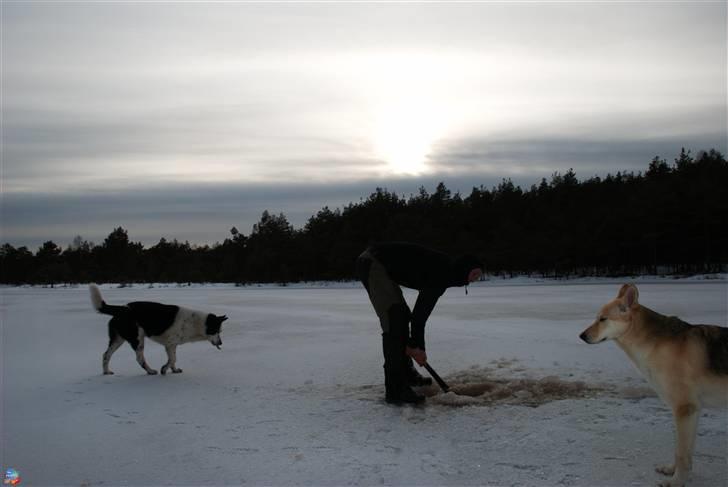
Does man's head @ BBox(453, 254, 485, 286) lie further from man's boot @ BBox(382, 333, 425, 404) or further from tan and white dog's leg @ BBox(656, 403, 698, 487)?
tan and white dog's leg @ BBox(656, 403, 698, 487)

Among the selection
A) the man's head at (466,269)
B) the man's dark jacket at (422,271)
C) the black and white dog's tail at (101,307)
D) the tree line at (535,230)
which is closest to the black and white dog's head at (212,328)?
the black and white dog's tail at (101,307)

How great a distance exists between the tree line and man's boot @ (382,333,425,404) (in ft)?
167

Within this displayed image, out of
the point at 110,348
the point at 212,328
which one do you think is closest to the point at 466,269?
the point at 212,328

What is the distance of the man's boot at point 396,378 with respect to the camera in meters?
6.18

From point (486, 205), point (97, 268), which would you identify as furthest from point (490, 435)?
point (97, 268)

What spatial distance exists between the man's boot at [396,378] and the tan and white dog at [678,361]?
2438 millimetres

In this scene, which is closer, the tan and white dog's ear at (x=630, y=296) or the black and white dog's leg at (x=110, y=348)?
the tan and white dog's ear at (x=630, y=296)

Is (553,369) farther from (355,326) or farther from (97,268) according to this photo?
(97,268)

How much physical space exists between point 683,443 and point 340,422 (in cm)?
299

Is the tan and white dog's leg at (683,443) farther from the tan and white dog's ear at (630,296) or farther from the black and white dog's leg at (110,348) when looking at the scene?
the black and white dog's leg at (110,348)

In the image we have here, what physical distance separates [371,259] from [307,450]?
2.49m

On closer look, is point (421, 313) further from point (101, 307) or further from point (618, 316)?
point (101, 307)

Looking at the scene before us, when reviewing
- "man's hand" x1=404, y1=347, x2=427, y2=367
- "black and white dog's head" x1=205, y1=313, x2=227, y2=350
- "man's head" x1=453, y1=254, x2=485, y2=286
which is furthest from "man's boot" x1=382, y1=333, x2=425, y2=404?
"black and white dog's head" x1=205, y1=313, x2=227, y2=350

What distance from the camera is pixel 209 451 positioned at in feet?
15.6
